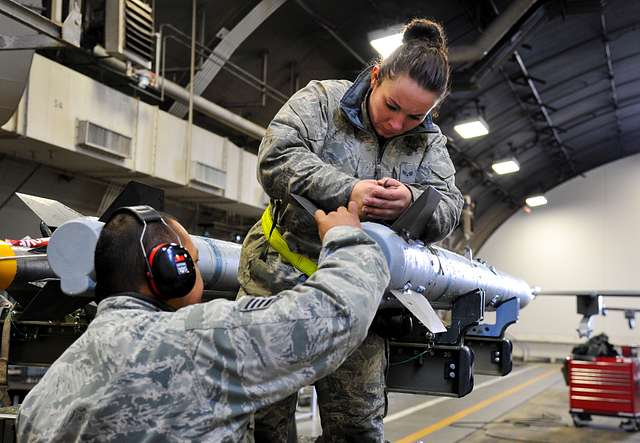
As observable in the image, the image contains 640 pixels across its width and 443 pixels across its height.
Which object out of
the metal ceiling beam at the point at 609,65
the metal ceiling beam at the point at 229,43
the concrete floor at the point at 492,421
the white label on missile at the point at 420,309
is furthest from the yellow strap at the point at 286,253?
the metal ceiling beam at the point at 609,65

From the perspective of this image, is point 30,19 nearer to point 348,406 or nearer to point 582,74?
point 348,406

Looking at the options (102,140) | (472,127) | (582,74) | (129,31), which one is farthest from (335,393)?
(582,74)

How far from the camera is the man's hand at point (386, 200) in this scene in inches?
71.0

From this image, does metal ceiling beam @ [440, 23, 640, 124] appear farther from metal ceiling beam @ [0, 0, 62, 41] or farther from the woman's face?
the woman's face

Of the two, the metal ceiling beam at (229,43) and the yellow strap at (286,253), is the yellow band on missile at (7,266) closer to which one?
the yellow strap at (286,253)

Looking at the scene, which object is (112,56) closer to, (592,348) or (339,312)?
(339,312)

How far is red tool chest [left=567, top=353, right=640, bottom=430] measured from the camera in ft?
26.4

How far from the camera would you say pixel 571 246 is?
1922 centimetres

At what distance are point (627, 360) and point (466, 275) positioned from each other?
6.56m

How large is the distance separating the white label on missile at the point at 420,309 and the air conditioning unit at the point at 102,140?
4025 millimetres

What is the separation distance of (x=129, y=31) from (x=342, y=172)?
4.14 meters

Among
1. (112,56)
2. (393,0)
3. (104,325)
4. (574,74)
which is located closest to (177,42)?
(112,56)

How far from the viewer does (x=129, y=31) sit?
17.7 feet

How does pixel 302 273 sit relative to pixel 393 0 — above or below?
below
